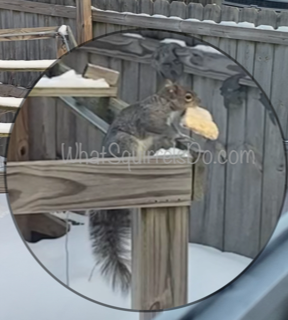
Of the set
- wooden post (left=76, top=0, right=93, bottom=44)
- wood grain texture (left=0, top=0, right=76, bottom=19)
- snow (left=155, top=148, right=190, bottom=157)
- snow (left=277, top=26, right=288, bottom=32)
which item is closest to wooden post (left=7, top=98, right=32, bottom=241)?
snow (left=155, top=148, right=190, bottom=157)

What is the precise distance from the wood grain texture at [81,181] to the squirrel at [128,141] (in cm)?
1

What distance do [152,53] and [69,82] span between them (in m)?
0.08

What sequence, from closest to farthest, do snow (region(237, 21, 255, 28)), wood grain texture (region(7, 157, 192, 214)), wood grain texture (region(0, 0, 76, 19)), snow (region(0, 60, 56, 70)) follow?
wood grain texture (region(7, 157, 192, 214)) → snow (region(0, 60, 56, 70)) → snow (region(237, 21, 255, 28)) → wood grain texture (region(0, 0, 76, 19))

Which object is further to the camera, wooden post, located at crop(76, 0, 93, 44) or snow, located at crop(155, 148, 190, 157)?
wooden post, located at crop(76, 0, 93, 44)

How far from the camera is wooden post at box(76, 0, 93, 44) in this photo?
11.6ft

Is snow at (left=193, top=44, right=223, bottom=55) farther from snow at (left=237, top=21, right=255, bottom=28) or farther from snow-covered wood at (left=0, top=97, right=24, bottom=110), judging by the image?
snow at (left=237, top=21, right=255, bottom=28)

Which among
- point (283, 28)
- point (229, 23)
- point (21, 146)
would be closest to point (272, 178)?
point (21, 146)

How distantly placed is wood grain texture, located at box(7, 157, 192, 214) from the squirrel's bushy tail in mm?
12

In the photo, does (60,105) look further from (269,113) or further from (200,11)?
(200,11)

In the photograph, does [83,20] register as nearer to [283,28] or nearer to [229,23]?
[229,23]

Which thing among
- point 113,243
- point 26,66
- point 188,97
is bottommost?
point 26,66

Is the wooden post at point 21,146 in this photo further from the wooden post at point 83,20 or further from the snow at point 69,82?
the wooden post at point 83,20

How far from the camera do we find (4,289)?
197cm

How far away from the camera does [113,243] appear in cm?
49
